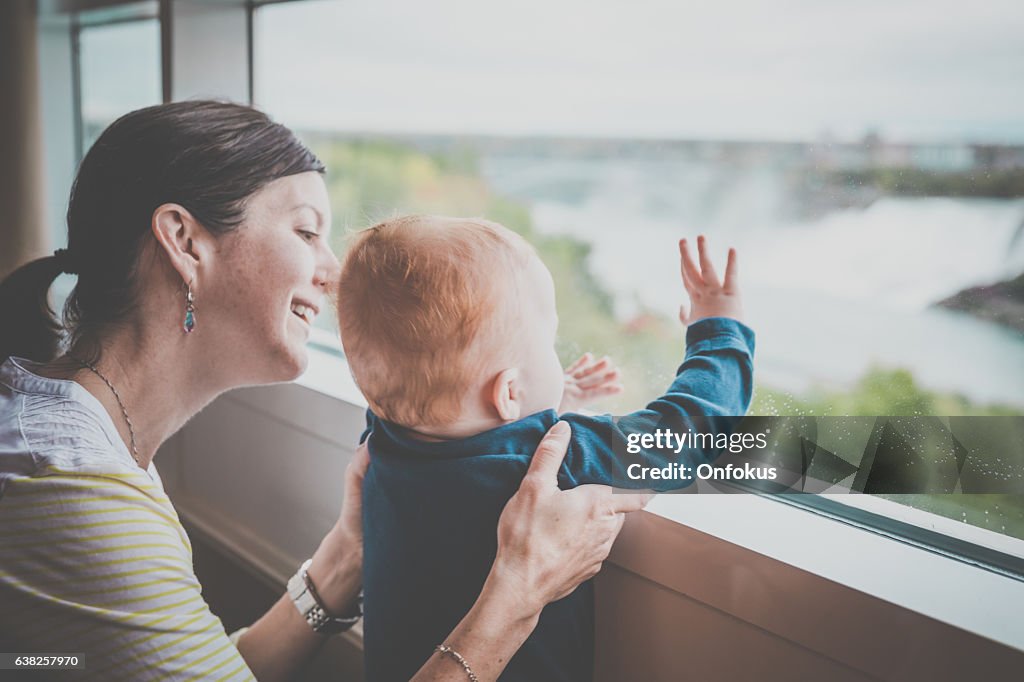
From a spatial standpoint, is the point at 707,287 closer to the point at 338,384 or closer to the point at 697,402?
the point at 697,402

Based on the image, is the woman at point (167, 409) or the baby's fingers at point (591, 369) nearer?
the woman at point (167, 409)

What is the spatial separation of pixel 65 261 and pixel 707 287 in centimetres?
92

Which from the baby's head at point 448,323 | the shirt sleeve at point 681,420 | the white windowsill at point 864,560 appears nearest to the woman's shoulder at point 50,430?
the baby's head at point 448,323

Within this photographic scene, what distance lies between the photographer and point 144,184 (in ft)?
3.45

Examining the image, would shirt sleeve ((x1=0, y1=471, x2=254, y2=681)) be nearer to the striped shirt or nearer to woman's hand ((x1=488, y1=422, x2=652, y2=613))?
the striped shirt

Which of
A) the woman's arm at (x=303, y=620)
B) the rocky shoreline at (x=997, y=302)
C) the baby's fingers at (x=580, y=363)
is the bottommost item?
the woman's arm at (x=303, y=620)

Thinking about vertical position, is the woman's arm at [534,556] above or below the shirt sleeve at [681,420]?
below

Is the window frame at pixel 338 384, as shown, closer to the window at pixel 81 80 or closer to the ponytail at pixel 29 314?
the window at pixel 81 80

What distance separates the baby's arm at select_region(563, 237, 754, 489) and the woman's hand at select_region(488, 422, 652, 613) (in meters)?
0.03

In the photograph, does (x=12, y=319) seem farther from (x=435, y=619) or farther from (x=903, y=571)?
(x=903, y=571)

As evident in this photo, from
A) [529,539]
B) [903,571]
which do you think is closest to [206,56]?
[529,539]

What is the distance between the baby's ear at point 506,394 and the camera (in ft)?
2.93

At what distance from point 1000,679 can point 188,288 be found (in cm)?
105

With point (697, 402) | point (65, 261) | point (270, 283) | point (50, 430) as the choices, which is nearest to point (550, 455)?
point (697, 402)
